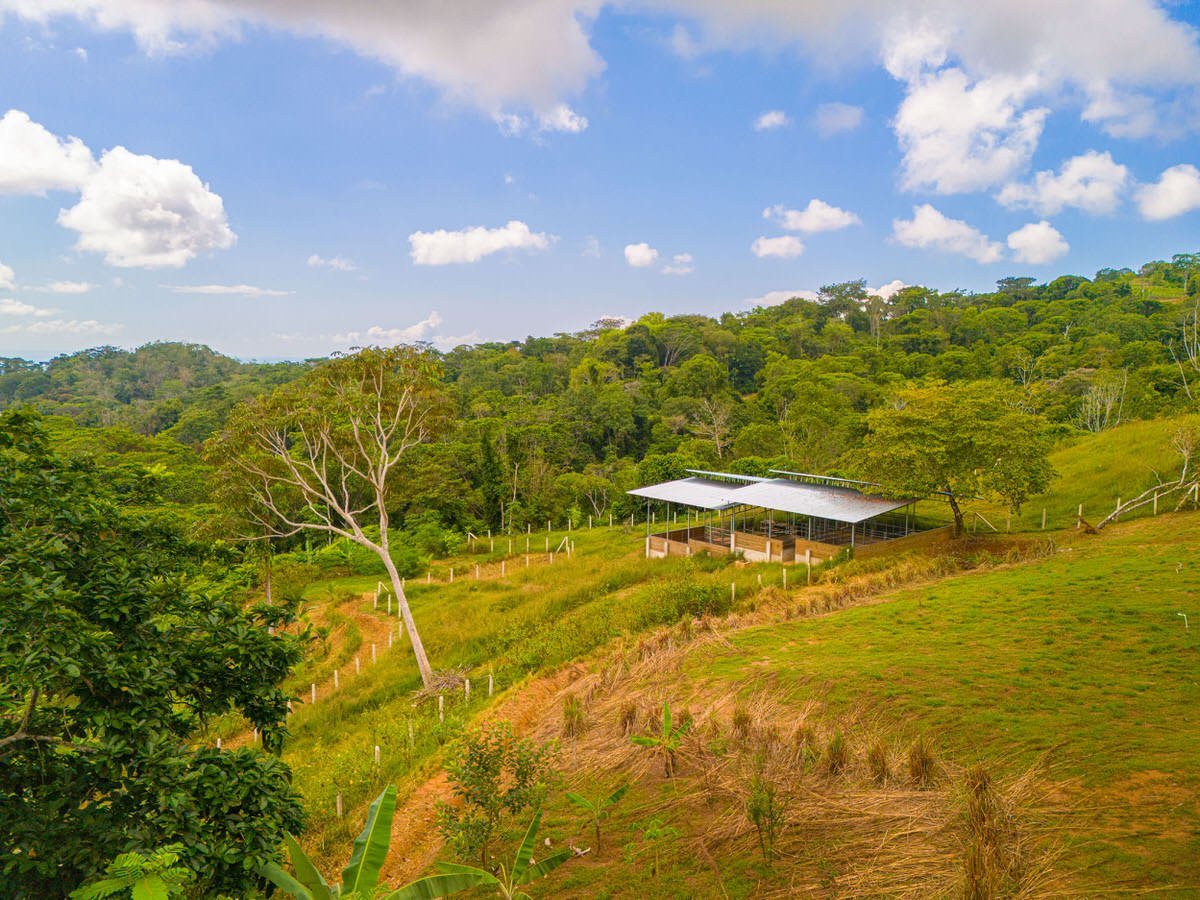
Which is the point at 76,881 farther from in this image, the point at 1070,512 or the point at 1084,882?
the point at 1070,512

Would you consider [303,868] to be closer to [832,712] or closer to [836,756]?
[836,756]

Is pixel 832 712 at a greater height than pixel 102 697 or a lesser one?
lesser

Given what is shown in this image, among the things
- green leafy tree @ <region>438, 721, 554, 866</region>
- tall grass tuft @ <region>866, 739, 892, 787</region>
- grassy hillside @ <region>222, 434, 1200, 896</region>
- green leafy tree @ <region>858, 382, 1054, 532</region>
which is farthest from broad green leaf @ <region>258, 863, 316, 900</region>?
green leafy tree @ <region>858, 382, 1054, 532</region>

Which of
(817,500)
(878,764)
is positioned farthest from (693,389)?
(878,764)

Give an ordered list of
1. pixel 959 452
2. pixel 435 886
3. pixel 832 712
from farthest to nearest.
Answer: pixel 959 452, pixel 832 712, pixel 435 886

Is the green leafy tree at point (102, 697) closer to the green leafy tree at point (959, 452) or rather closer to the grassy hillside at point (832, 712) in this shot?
the grassy hillside at point (832, 712)

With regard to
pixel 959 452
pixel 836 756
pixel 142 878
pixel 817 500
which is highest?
pixel 959 452
